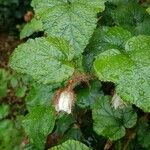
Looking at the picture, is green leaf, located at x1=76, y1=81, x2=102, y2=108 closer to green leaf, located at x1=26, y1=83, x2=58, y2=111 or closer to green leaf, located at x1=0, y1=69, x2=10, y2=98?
green leaf, located at x1=26, y1=83, x2=58, y2=111

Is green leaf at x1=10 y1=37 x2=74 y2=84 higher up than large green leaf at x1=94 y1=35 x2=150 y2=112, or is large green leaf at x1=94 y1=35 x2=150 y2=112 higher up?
large green leaf at x1=94 y1=35 x2=150 y2=112

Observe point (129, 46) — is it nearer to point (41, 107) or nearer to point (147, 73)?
point (147, 73)

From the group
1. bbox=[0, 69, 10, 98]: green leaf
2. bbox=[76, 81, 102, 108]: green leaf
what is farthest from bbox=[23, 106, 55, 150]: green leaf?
bbox=[0, 69, 10, 98]: green leaf

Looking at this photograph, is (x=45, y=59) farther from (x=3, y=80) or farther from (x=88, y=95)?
(x=3, y=80)

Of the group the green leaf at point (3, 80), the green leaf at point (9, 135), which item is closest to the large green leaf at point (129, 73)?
the green leaf at point (9, 135)

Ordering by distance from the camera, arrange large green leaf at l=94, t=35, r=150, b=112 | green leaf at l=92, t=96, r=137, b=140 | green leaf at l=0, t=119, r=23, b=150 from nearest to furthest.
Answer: large green leaf at l=94, t=35, r=150, b=112
green leaf at l=92, t=96, r=137, b=140
green leaf at l=0, t=119, r=23, b=150

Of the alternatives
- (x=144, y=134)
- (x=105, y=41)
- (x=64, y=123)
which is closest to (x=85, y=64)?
(x=105, y=41)

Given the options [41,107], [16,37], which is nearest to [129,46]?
[41,107]

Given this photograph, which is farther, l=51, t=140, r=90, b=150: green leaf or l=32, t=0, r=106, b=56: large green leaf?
l=51, t=140, r=90, b=150: green leaf
